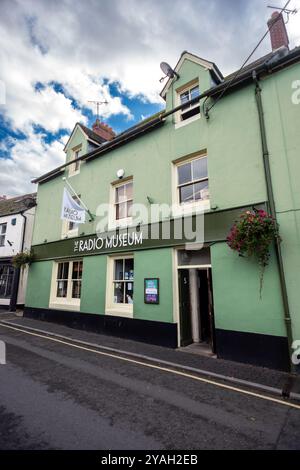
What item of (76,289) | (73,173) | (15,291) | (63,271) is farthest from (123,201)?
(15,291)

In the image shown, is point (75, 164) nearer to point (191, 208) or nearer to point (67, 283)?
point (67, 283)

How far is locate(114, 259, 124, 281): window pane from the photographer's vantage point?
9.68 metres

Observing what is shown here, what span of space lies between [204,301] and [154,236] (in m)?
3.38

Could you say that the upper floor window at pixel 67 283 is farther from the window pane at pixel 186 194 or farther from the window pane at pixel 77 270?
the window pane at pixel 186 194

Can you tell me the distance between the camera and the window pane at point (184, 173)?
28.0ft

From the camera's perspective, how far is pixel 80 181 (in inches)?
473

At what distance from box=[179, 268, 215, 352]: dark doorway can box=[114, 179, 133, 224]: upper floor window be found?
347 cm

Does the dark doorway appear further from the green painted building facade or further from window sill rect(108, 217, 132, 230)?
window sill rect(108, 217, 132, 230)

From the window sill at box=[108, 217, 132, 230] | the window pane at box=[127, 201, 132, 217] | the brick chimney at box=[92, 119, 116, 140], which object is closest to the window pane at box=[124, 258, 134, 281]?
the window sill at box=[108, 217, 132, 230]

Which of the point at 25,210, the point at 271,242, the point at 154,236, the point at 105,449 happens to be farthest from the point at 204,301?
the point at 25,210

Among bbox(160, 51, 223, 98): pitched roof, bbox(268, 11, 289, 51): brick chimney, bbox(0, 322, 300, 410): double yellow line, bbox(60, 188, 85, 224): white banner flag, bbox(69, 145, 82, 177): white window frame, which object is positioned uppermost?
bbox(268, 11, 289, 51): brick chimney

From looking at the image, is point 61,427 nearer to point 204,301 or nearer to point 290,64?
point 204,301

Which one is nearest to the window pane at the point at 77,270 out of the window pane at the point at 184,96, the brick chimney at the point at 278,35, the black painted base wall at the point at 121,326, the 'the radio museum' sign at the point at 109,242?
the 'the radio museum' sign at the point at 109,242

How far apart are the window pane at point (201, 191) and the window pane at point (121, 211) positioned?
10.8 ft
